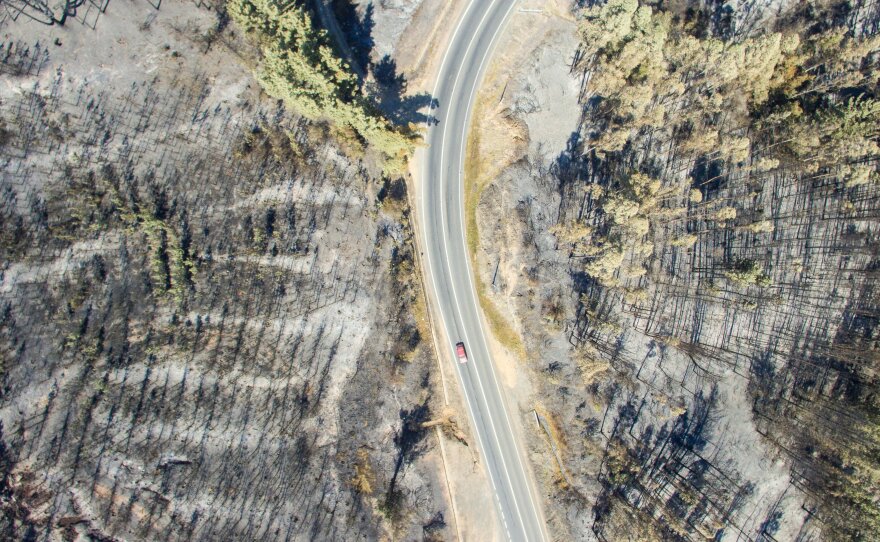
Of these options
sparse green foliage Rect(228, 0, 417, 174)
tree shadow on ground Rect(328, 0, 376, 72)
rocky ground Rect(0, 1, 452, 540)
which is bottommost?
rocky ground Rect(0, 1, 452, 540)

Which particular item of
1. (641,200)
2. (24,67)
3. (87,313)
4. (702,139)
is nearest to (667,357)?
(641,200)

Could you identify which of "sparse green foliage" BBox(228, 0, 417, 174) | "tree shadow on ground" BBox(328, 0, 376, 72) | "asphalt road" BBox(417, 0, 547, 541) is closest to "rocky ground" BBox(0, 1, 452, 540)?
"sparse green foliage" BBox(228, 0, 417, 174)

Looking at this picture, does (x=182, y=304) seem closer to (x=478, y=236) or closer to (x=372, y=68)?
(x=478, y=236)

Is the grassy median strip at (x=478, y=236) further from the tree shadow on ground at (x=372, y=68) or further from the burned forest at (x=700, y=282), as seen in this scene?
the tree shadow on ground at (x=372, y=68)

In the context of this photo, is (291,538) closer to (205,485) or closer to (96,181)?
(205,485)

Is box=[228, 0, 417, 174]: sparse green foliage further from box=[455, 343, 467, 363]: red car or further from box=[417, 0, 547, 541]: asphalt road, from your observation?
box=[455, 343, 467, 363]: red car

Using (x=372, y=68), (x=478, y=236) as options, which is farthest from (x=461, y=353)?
(x=372, y=68)
